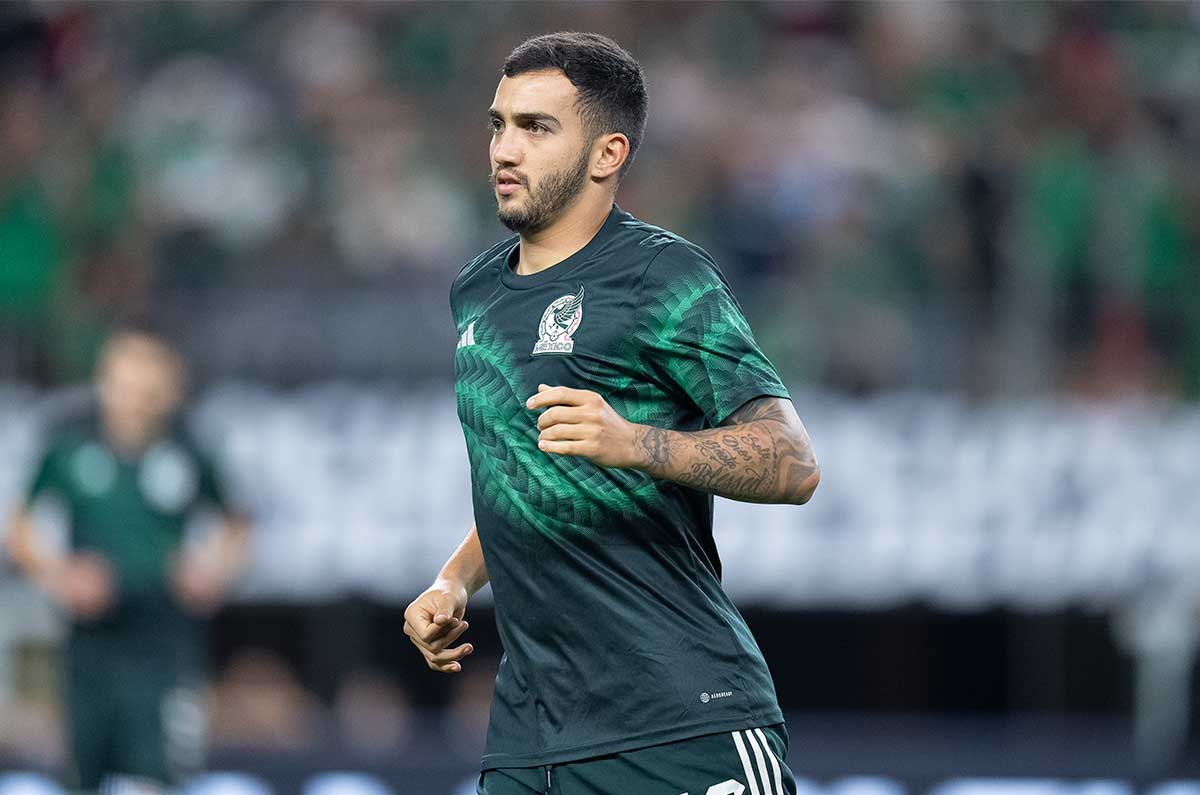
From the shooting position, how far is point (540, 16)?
36.9 ft

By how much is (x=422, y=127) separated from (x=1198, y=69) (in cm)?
456

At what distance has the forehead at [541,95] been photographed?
3.69 meters

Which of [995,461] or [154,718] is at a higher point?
[995,461]

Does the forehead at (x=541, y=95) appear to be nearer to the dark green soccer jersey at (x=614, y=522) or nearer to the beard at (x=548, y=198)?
the beard at (x=548, y=198)

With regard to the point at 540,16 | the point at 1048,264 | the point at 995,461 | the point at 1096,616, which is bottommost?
the point at 1096,616

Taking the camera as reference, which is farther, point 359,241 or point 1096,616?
point 359,241

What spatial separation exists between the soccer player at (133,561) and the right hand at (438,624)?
390cm

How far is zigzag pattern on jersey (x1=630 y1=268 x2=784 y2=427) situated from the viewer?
351cm

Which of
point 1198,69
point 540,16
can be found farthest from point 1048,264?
point 540,16

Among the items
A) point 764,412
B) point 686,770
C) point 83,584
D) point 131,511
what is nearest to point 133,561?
point 131,511

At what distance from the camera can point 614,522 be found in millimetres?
3641

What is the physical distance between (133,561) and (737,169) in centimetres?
457

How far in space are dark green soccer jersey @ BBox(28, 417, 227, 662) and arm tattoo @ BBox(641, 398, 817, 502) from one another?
4.80m

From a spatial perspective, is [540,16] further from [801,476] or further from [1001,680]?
[801,476]
